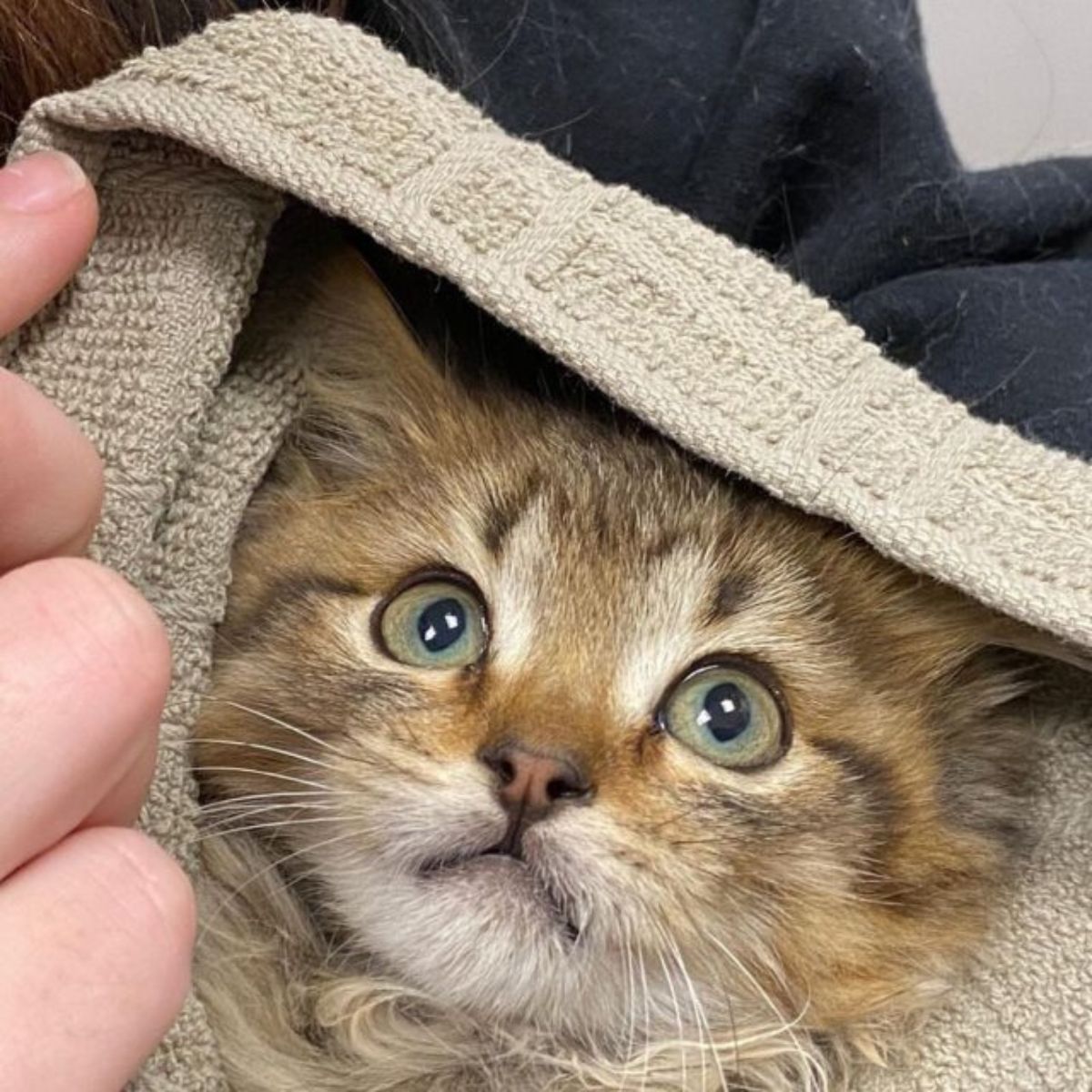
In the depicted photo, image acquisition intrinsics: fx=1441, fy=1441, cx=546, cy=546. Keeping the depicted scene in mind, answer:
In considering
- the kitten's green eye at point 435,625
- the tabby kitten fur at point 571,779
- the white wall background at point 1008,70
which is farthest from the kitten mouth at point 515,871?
the white wall background at point 1008,70

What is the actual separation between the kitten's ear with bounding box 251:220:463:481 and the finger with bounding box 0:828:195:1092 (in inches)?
21.1

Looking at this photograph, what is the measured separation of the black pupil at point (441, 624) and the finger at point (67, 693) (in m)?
0.34

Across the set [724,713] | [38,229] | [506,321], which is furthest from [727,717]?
[38,229]

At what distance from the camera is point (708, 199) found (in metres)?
1.24

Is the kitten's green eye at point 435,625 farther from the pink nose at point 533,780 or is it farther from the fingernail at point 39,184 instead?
the fingernail at point 39,184

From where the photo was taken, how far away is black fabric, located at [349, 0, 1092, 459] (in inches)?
45.5

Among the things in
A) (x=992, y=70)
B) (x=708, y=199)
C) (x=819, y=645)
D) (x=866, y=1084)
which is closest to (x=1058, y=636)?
(x=819, y=645)

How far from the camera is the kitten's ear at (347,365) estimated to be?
1.18m

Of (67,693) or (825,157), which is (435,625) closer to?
(67,693)

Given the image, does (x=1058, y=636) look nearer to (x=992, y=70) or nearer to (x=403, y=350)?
(x=403, y=350)

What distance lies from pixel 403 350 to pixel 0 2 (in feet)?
1.39

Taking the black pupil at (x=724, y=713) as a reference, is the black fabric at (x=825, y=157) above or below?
above

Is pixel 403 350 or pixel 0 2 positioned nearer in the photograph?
pixel 0 2

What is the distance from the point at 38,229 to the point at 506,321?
297mm
